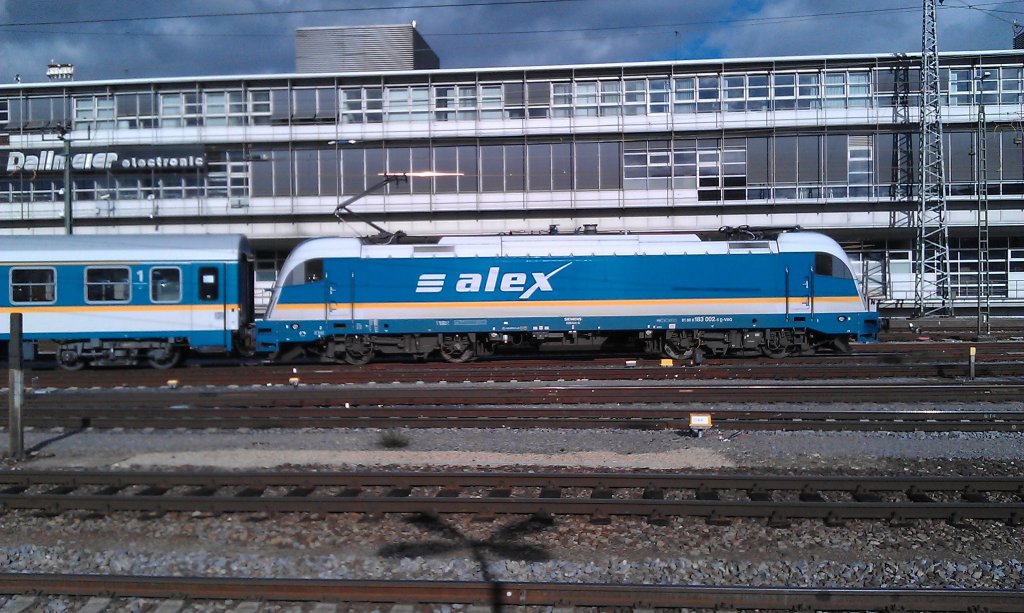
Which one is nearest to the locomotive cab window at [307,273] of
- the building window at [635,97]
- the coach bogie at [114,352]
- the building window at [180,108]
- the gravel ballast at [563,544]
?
the coach bogie at [114,352]

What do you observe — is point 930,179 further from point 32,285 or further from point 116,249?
point 32,285

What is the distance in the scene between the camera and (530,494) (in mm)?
8312

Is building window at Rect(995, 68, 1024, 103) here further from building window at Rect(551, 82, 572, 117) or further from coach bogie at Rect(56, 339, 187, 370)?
coach bogie at Rect(56, 339, 187, 370)

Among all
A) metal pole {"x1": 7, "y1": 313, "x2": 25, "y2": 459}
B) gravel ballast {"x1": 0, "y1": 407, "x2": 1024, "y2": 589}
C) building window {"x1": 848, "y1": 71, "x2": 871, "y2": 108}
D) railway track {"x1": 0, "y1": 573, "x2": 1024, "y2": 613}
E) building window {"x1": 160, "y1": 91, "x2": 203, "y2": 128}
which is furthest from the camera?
building window {"x1": 160, "y1": 91, "x2": 203, "y2": 128}

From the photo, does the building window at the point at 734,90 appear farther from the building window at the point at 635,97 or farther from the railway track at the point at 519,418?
the railway track at the point at 519,418

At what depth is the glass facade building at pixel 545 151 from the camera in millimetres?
31609

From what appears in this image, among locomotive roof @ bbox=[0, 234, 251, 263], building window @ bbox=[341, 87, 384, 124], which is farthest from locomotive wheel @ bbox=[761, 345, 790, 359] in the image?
building window @ bbox=[341, 87, 384, 124]

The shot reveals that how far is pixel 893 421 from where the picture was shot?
38.5 feet

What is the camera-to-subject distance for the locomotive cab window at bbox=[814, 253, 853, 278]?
19.2 meters

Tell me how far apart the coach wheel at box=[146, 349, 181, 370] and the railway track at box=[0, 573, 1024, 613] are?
13912mm

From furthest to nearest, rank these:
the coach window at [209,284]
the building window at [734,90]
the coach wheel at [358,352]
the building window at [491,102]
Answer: the building window at [491,102] < the building window at [734,90] < the coach wheel at [358,352] < the coach window at [209,284]

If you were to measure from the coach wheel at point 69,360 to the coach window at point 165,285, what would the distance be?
2.31 m

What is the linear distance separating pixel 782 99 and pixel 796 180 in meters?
3.53

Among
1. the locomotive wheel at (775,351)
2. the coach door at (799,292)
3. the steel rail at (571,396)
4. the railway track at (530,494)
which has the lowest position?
the railway track at (530,494)
